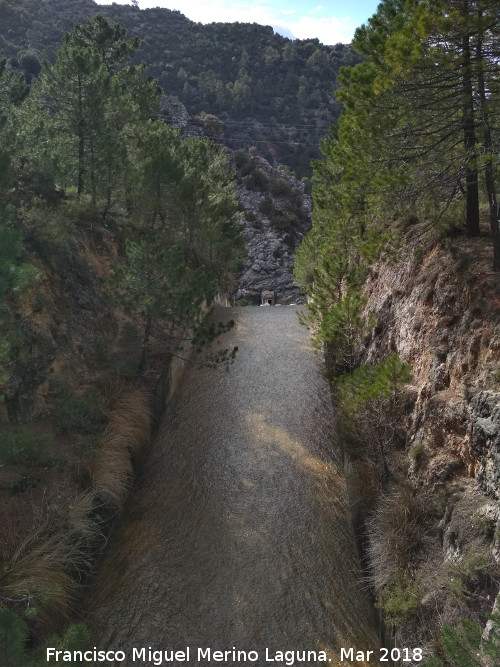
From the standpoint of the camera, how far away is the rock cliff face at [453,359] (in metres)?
6.88

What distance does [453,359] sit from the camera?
8406 millimetres

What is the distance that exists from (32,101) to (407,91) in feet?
65.0

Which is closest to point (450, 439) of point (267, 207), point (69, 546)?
point (69, 546)

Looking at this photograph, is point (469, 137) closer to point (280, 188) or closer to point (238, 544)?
point (238, 544)

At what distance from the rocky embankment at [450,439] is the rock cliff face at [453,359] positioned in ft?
0.07

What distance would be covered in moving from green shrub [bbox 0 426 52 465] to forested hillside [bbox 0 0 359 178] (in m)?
78.2

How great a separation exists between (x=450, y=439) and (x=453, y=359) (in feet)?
5.06

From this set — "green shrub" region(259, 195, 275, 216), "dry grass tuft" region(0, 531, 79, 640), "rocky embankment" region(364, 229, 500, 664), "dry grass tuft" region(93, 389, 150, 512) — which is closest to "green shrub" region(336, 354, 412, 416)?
"rocky embankment" region(364, 229, 500, 664)

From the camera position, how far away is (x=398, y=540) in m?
7.64

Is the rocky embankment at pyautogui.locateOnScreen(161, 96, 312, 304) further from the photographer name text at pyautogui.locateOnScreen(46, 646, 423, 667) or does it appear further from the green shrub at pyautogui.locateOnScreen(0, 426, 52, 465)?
the photographer name text at pyautogui.locateOnScreen(46, 646, 423, 667)

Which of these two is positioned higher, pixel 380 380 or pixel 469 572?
pixel 380 380

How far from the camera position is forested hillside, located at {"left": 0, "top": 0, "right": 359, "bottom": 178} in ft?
277

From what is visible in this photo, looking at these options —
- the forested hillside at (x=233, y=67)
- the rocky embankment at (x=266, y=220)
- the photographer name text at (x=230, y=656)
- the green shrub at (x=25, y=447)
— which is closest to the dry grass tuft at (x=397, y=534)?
the photographer name text at (x=230, y=656)

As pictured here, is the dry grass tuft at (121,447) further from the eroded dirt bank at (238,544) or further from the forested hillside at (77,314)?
the eroded dirt bank at (238,544)
